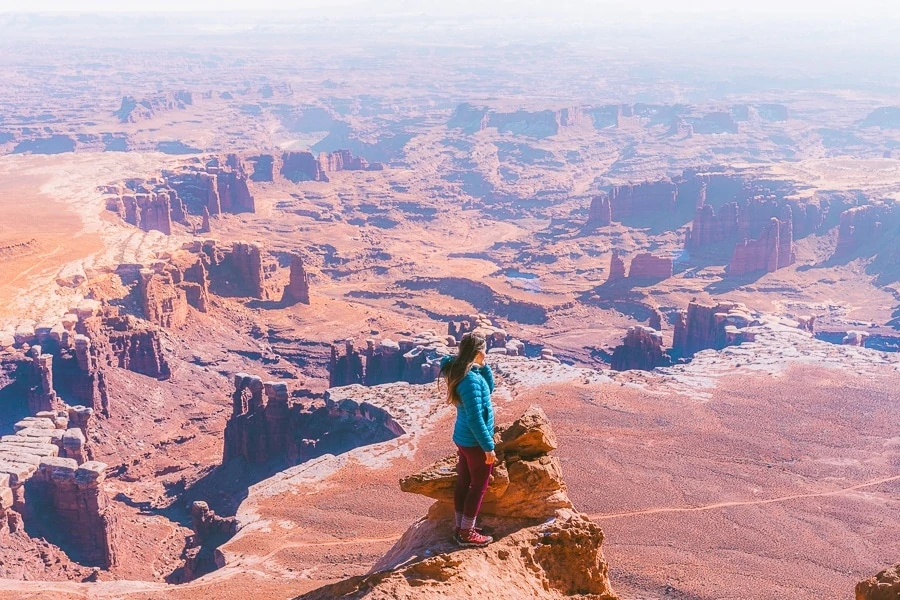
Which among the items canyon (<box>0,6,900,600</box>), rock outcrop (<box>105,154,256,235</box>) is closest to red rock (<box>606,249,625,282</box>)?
canyon (<box>0,6,900,600</box>)

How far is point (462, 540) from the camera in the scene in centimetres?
1540

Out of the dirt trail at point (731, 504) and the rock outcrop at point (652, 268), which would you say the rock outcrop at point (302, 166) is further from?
the dirt trail at point (731, 504)

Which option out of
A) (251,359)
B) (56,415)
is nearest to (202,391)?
(251,359)

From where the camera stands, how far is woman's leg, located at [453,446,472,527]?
1545cm

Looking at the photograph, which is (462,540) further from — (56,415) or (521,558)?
(56,415)

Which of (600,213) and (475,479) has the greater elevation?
(475,479)

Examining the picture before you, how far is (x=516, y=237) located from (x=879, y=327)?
50442 millimetres

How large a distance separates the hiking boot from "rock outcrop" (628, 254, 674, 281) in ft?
253

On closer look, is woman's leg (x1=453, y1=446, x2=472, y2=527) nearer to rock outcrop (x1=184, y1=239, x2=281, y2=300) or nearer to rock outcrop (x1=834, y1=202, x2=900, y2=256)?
rock outcrop (x1=184, y1=239, x2=281, y2=300)

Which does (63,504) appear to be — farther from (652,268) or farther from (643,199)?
(643,199)

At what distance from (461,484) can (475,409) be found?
4.20ft

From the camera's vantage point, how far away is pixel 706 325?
6412cm

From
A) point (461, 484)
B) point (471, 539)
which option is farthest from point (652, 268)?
point (471, 539)

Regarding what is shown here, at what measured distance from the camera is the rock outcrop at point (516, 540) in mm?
14836
